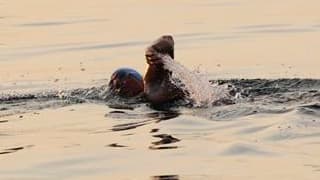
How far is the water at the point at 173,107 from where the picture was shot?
7.21 metres

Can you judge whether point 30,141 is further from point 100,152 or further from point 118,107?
point 118,107

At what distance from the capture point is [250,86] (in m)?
10.4

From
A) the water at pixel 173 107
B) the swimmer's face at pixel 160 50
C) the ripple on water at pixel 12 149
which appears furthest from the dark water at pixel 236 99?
the ripple on water at pixel 12 149

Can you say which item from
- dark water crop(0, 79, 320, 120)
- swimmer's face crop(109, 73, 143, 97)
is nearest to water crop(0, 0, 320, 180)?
dark water crop(0, 79, 320, 120)

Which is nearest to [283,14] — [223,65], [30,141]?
[223,65]

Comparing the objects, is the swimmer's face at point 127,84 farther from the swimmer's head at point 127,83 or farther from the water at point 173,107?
the water at point 173,107

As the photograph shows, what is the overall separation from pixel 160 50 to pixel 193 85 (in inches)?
16.2

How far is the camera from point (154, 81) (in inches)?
378

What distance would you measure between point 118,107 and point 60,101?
0.70 meters

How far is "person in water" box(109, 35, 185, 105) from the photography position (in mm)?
9367

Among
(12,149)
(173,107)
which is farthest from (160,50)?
(12,149)

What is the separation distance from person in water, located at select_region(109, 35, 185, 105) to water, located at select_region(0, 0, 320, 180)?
0.11m

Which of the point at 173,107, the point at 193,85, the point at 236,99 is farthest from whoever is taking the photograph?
the point at 236,99

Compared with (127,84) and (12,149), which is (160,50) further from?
(12,149)
